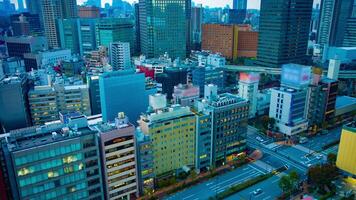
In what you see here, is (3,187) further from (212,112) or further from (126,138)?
(212,112)

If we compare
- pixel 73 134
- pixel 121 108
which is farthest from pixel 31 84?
pixel 73 134

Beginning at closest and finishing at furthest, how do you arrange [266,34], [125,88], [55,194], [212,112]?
[55,194] → [212,112] → [125,88] → [266,34]

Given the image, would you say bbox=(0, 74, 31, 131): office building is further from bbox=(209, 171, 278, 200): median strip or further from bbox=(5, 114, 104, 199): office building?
bbox=(209, 171, 278, 200): median strip

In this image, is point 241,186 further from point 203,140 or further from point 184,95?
point 184,95

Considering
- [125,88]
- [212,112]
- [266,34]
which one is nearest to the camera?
[212,112]

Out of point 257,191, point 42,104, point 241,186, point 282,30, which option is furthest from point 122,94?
point 282,30

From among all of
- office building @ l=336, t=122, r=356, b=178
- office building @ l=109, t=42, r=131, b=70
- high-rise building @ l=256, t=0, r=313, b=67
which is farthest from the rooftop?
office building @ l=109, t=42, r=131, b=70
